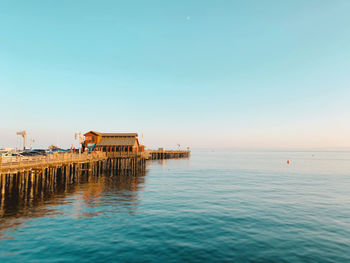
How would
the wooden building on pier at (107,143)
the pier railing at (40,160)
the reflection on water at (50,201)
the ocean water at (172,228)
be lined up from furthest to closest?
the wooden building on pier at (107,143)
the pier railing at (40,160)
the reflection on water at (50,201)
the ocean water at (172,228)

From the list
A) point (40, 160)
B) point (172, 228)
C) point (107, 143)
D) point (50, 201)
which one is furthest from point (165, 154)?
point (172, 228)

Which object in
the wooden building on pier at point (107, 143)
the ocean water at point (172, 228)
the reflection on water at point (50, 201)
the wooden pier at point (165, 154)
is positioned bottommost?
the ocean water at point (172, 228)

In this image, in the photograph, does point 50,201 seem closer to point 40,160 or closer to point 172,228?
point 40,160

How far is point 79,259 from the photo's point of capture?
14.1m

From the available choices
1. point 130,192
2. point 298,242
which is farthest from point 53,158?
point 298,242

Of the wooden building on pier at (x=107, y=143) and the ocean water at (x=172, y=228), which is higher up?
the wooden building on pier at (x=107, y=143)

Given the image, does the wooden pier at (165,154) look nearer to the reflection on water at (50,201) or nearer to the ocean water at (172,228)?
the reflection on water at (50,201)

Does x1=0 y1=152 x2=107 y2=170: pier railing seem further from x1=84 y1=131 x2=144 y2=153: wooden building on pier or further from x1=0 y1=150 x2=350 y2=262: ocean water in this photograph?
x1=84 y1=131 x2=144 y2=153: wooden building on pier

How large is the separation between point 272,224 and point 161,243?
11.0 metres

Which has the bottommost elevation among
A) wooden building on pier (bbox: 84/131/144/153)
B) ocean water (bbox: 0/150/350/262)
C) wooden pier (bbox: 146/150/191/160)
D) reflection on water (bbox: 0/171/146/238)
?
ocean water (bbox: 0/150/350/262)

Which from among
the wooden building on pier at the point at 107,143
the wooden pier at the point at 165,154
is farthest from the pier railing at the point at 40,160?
the wooden pier at the point at 165,154

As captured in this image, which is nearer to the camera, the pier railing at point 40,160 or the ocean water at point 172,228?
the ocean water at point 172,228

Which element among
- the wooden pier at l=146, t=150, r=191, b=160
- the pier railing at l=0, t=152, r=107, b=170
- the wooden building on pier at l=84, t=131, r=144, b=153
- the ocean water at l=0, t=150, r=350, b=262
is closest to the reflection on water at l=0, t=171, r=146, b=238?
the ocean water at l=0, t=150, r=350, b=262

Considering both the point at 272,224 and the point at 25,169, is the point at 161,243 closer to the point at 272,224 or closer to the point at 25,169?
the point at 272,224
